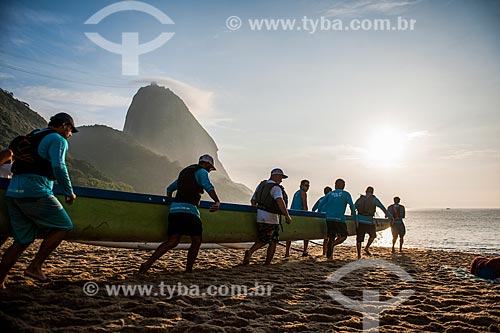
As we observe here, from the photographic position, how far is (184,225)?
5465 mm

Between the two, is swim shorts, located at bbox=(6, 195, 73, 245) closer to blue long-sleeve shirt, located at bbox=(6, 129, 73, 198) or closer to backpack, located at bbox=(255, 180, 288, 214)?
blue long-sleeve shirt, located at bbox=(6, 129, 73, 198)

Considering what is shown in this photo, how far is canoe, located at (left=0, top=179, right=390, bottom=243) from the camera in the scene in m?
5.31

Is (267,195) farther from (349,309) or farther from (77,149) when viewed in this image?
(77,149)

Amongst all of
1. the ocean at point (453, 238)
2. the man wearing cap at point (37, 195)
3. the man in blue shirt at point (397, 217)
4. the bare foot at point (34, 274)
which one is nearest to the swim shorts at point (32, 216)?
the man wearing cap at point (37, 195)

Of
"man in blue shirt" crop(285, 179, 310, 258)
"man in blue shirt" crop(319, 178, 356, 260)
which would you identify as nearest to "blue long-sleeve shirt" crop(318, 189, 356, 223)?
"man in blue shirt" crop(319, 178, 356, 260)

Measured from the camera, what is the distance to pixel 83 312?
10.9 feet

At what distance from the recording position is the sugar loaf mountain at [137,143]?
2361 inches

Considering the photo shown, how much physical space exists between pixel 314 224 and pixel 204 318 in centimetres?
670

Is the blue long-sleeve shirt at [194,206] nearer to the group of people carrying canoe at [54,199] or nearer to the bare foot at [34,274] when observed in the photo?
the group of people carrying canoe at [54,199]

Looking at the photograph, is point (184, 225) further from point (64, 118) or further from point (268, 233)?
point (64, 118)

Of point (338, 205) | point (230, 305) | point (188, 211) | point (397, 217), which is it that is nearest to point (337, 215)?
point (338, 205)

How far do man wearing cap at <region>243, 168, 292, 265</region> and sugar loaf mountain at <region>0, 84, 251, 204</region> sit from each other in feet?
156

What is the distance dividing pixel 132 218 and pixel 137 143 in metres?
137

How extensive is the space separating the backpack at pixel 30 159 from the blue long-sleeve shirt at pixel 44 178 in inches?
1.8
